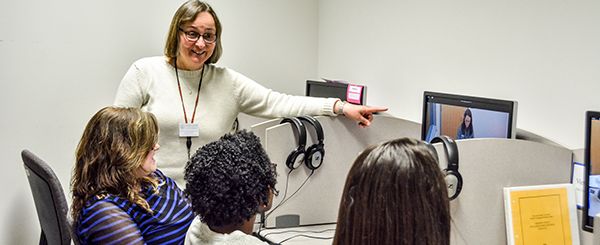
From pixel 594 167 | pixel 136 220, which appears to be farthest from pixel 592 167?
pixel 136 220

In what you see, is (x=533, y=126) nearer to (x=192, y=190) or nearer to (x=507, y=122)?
(x=507, y=122)

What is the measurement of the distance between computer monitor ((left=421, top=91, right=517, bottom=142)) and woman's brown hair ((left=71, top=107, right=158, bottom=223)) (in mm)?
983

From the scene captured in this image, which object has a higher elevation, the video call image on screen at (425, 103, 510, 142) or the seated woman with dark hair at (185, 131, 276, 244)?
the video call image on screen at (425, 103, 510, 142)

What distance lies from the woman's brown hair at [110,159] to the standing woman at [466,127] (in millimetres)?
1005

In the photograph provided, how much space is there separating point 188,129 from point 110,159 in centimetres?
79

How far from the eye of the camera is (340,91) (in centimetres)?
239

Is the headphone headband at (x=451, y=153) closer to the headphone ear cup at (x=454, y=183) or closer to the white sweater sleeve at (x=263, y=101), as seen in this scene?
the headphone ear cup at (x=454, y=183)

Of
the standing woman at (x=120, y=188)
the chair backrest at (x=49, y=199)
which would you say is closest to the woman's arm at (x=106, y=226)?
the standing woman at (x=120, y=188)

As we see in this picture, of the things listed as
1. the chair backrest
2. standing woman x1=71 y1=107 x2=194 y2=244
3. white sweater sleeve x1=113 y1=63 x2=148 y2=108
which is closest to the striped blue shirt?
standing woman x1=71 y1=107 x2=194 y2=244

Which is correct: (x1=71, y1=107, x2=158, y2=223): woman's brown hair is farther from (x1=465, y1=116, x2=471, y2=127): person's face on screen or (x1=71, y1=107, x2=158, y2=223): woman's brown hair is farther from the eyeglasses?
(x1=465, y1=116, x2=471, y2=127): person's face on screen

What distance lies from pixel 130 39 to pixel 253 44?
703 mm

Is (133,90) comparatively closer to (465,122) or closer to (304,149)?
(304,149)

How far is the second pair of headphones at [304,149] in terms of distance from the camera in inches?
80.6

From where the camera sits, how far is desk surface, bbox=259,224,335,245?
6.51ft
